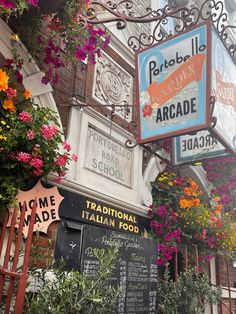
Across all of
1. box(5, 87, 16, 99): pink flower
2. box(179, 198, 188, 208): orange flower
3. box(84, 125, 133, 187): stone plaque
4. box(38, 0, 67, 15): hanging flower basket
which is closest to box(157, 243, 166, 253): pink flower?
box(179, 198, 188, 208): orange flower

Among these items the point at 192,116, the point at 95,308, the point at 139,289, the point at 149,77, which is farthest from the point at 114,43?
the point at 95,308

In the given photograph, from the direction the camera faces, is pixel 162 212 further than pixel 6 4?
Yes

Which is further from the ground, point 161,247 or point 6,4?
point 6,4

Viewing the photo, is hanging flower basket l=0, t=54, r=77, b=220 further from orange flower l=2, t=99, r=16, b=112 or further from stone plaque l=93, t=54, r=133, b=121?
stone plaque l=93, t=54, r=133, b=121

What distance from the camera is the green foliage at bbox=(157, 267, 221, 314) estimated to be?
4.61 metres

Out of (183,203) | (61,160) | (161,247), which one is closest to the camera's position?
(61,160)

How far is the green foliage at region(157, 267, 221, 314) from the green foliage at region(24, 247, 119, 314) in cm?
185

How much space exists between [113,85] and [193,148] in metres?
1.47

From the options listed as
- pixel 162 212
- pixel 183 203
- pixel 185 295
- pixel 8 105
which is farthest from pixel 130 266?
pixel 8 105

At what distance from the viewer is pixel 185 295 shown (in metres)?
4.68

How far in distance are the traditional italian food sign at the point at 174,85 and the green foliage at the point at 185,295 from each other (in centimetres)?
180

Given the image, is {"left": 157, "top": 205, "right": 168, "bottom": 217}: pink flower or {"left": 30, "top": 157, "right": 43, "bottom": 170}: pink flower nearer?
{"left": 30, "top": 157, "right": 43, "bottom": 170}: pink flower

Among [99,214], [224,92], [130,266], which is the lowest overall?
[130,266]

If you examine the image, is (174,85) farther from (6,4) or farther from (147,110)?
(6,4)
